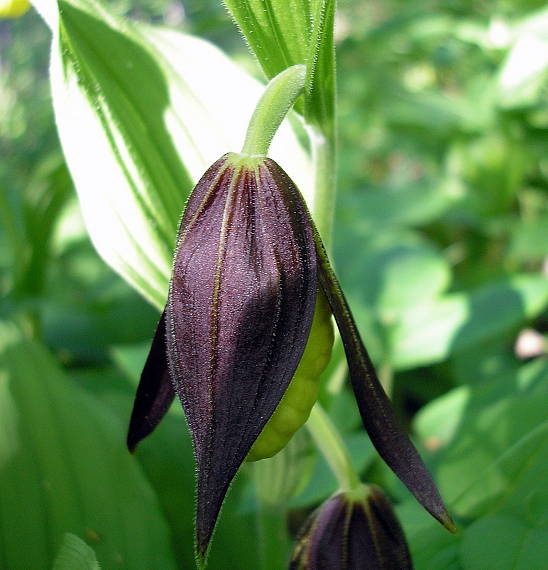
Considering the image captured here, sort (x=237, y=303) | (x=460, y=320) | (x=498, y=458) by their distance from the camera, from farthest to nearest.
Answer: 1. (x=460, y=320)
2. (x=498, y=458)
3. (x=237, y=303)

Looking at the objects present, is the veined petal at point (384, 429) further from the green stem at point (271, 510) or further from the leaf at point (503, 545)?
the green stem at point (271, 510)

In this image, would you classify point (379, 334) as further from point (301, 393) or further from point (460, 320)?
point (301, 393)

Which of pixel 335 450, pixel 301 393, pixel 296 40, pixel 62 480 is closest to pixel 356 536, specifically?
pixel 335 450

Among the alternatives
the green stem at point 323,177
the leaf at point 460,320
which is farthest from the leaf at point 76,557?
the leaf at point 460,320

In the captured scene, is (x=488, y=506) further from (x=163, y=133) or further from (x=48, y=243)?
(x=48, y=243)

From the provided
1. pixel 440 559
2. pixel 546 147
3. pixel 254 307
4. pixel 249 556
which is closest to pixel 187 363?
pixel 254 307
